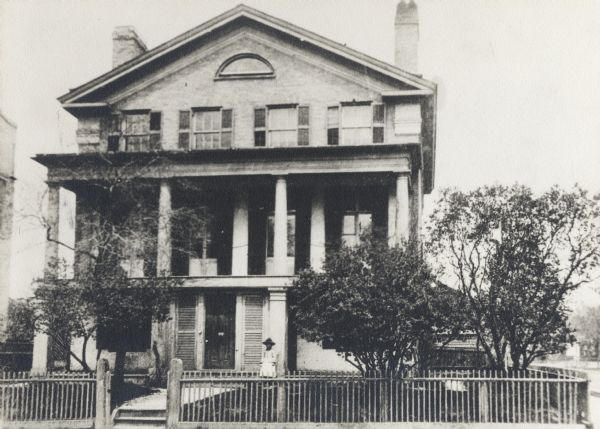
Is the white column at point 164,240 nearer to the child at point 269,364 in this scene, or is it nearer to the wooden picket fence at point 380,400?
the child at point 269,364

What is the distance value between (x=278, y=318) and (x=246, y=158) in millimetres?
5958

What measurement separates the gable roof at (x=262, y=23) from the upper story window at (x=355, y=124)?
148cm

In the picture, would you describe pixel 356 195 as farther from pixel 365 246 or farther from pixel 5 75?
pixel 5 75

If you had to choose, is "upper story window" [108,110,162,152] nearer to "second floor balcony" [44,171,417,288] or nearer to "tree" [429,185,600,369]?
"second floor balcony" [44,171,417,288]

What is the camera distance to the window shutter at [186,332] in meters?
25.1

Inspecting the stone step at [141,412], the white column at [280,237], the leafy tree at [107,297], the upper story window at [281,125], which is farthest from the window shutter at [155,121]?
the stone step at [141,412]

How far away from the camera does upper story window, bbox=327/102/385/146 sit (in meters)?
25.8

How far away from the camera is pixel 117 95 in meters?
27.4

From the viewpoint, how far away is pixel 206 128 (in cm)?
2677

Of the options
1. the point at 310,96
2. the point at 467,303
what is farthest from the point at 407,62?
the point at 467,303

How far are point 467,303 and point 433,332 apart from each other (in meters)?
2.23

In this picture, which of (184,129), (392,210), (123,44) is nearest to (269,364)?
(392,210)

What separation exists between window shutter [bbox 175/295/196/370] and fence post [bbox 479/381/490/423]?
12560 mm

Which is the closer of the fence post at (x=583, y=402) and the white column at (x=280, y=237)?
the fence post at (x=583, y=402)
